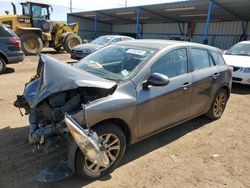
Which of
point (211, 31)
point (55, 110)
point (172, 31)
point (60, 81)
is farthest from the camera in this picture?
point (172, 31)

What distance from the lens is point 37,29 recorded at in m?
14.9

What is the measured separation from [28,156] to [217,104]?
3.75 meters

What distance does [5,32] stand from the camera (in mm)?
8531

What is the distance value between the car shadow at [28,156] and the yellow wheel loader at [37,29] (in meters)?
11.4

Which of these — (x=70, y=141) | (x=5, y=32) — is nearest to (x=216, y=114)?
(x=70, y=141)

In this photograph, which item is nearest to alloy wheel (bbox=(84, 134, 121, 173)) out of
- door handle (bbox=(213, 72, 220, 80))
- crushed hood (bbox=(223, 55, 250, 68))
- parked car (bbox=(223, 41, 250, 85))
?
door handle (bbox=(213, 72, 220, 80))

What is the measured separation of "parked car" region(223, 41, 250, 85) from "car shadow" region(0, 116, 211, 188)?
174 inches

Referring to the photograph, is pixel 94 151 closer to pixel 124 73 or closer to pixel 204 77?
pixel 124 73

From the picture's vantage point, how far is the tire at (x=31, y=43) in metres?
14.2

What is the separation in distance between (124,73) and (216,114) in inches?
107

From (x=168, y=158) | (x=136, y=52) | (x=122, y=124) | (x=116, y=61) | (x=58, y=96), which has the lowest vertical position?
(x=168, y=158)

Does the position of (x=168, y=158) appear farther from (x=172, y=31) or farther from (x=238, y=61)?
(x=172, y=31)

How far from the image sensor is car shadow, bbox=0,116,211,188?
117 inches

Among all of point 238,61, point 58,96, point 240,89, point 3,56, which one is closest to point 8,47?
point 3,56
